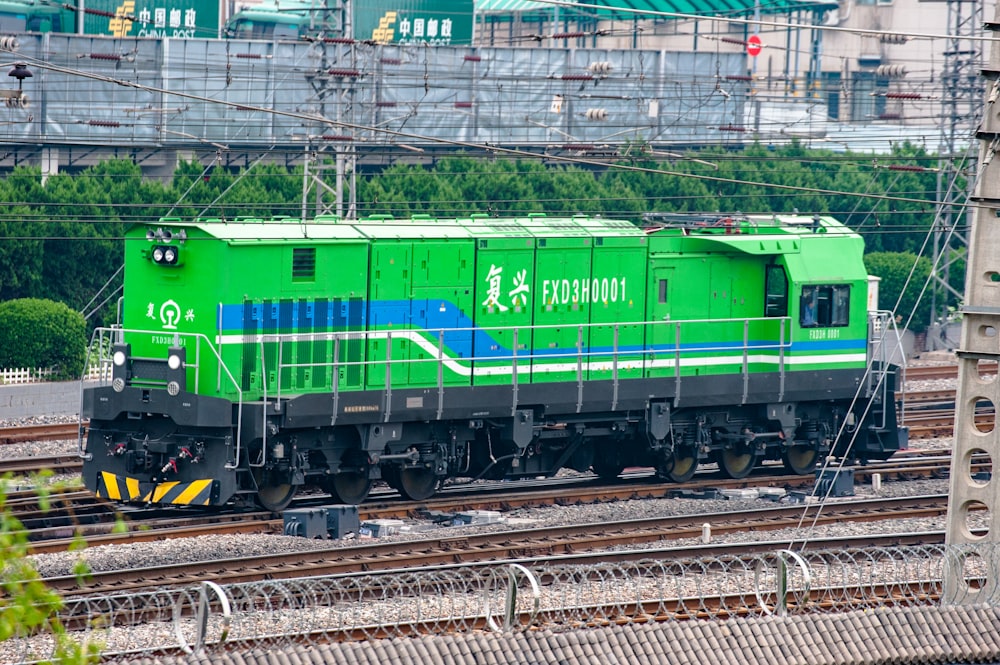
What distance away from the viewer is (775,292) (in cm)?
2161

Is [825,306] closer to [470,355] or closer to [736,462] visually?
[736,462]

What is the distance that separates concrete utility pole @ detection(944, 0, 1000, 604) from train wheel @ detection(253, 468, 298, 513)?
25.9ft

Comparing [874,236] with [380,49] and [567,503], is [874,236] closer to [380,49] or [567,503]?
[380,49]

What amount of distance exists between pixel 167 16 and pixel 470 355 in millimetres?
42409

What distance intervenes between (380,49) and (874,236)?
1677 cm

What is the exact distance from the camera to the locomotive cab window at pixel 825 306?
2147 cm

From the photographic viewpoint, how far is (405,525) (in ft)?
57.5

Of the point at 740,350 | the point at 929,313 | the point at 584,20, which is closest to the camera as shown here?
the point at 740,350

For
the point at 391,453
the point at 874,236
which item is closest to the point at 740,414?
the point at 391,453

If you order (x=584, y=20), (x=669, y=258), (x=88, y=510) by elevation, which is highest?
(x=584, y=20)

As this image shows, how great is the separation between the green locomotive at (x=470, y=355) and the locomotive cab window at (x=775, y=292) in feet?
0.13

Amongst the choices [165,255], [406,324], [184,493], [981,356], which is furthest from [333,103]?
[981,356]

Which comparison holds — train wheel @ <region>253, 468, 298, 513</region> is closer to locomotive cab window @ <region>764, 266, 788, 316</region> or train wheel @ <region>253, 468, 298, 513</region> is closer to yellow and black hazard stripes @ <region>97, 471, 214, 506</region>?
yellow and black hazard stripes @ <region>97, 471, 214, 506</region>

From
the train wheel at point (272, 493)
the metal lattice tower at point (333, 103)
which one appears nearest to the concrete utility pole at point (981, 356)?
the train wheel at point (272, 493)
